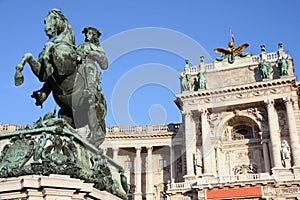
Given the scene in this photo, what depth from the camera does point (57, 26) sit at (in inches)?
260

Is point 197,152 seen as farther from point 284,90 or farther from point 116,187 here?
point 116,187

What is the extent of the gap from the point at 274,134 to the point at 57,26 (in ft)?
104

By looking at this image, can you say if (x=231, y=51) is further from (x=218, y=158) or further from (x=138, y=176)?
(x=138, y=176)

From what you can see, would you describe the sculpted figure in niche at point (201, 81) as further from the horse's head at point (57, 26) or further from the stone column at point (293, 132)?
the horse's head at point (57, 26)

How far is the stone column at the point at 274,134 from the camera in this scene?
34156 millimetres

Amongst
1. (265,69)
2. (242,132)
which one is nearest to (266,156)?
(242,132)

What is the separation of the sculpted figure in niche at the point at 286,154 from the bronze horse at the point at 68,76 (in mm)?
29793

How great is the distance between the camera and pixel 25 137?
544 cm

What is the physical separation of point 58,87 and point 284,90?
107ft

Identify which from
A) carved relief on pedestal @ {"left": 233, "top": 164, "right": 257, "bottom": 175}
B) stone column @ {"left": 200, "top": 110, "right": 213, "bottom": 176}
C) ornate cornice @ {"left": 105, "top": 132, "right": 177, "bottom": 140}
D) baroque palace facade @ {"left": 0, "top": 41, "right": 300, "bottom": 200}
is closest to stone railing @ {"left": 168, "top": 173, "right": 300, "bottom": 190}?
baroque palace facade @ {"left": 0, "top": 41, "right": 300, "bottom": 200}

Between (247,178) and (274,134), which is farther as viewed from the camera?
(274,134)

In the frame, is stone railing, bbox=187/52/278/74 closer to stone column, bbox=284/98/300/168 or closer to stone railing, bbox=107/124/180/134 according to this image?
stone column, bbox=284/98/300/168

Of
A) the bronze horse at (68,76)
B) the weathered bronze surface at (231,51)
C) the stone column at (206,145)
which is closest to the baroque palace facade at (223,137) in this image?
the stone column at (206,145)

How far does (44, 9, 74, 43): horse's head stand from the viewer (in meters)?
6.53
